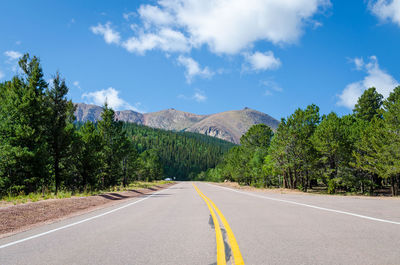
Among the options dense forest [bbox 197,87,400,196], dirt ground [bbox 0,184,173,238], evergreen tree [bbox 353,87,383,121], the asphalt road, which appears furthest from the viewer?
evergreen tree [bbox 353,87,383,121]

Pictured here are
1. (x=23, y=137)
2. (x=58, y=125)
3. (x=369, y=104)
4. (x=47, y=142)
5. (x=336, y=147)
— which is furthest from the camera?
(x=369, y=104)

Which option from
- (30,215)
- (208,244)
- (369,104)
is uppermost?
(369,104)

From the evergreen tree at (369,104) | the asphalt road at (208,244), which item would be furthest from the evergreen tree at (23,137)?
the evergreen tree at (369,104)

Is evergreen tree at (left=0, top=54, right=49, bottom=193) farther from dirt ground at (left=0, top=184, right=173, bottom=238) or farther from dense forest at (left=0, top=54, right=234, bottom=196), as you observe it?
dirt ground at (left=0, top=184, right=173, bottom=238)

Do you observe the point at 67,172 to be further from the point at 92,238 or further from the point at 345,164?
the point at 345,164

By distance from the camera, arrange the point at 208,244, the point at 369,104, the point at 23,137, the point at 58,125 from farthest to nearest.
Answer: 1. the point at 369,104
2. the point at 58,125
3. the point at 23,137
4. the point at 208,244

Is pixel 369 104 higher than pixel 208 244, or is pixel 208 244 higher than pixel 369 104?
pixel 369 104

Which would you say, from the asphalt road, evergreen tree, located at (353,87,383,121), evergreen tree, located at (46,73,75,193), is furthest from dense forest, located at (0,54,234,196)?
evergreen tree, located at (353,87,383,121)

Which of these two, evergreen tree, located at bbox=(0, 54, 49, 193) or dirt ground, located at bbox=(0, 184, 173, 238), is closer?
dirt ground, located at bbox=(0, 184, 173, 238)

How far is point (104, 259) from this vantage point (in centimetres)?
431

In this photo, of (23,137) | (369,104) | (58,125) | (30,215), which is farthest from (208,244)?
(369,104)

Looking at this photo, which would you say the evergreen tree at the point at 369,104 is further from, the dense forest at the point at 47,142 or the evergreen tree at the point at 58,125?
the evergreen tree at the point at 58,125

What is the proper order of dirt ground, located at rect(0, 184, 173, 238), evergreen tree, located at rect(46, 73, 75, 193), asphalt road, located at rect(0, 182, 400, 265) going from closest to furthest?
1. asphalt road, located at rect(0, 182, 400, 265)
2. dirt ground, located at rect(0, 184, 173, 238)
3. evergreen tree, located at rect(46, 73, 75, 193)

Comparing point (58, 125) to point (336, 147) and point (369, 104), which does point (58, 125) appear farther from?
point (369, 104)
